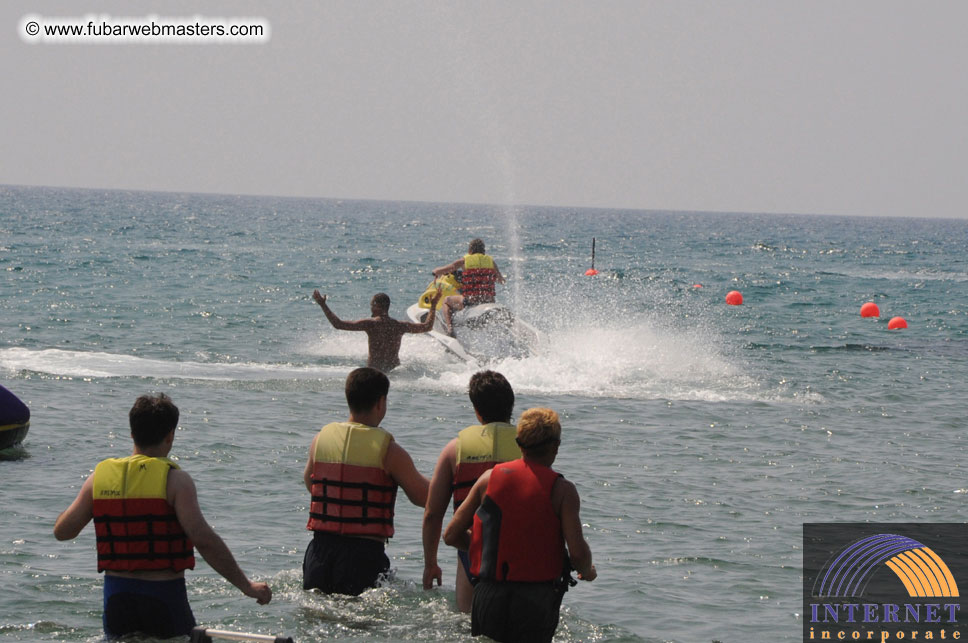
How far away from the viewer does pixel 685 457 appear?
11633 mm

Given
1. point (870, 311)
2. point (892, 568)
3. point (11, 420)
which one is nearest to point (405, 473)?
point (892, 568)

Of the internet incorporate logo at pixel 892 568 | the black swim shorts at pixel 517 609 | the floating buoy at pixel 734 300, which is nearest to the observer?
the black swim shorts at pixel 517 609

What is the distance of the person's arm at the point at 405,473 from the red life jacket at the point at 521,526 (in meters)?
0.90

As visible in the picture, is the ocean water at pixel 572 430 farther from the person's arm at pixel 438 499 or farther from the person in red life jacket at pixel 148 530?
the person in red life jacket at pixel 148 530

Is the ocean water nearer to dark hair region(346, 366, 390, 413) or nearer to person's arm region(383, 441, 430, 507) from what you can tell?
person's arm region(383, 441, 430, 507)

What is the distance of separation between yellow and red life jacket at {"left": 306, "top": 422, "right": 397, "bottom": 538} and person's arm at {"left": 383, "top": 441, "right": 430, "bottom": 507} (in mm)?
35

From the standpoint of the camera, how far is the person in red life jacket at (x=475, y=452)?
528cm

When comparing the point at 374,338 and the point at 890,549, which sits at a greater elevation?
the point at 374,338

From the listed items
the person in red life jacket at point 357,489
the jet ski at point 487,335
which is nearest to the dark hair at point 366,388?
the person in red life jacket at point 357,489

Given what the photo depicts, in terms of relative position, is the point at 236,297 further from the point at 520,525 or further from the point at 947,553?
the point at 520,525

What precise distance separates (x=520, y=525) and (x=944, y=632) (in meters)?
3.68

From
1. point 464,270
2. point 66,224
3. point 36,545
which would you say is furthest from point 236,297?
point 66,224

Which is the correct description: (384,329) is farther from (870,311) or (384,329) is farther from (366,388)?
(870,311)

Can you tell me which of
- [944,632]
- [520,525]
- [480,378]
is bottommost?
[944,632]
